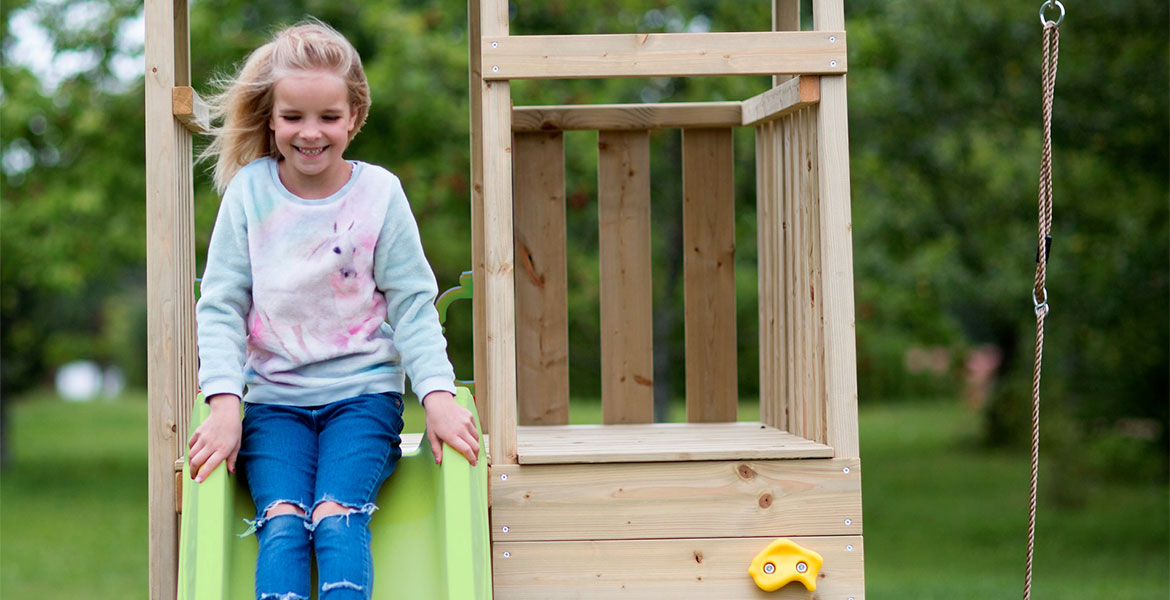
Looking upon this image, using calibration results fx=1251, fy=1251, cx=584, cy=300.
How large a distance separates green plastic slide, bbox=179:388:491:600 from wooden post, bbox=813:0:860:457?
3.11 ft

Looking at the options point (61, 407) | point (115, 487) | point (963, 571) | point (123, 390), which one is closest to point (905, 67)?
point (963, 571)

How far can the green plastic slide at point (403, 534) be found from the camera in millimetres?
2900

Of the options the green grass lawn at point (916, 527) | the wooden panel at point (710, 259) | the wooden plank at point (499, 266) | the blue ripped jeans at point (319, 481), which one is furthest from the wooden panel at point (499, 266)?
the green grass lawn at point (916, 527)

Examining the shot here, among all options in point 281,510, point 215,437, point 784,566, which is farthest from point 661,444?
point 215,437

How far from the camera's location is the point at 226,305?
120 inches

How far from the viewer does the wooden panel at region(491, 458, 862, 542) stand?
10.8 ft

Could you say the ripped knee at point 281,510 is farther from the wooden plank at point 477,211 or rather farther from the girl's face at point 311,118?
the wooden plank at point 477,211

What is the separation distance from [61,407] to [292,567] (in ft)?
76.8

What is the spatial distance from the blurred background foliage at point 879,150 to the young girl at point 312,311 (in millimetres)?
5386

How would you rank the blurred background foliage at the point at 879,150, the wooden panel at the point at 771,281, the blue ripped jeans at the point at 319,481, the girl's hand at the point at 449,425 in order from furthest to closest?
1. the blurred background foliage at the point at 879,150
2. the wooden panel at the point at 771,281
3. the girl's hand at the point at 449,425
4. the blue ripped jeans at the point at 319,481

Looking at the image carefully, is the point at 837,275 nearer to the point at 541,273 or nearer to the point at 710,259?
the point at 710,259

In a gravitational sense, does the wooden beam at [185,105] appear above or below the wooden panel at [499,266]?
above

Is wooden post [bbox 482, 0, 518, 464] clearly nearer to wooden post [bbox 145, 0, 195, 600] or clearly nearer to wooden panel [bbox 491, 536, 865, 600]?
wooden panel [bbox 491, 536, 865, 600]

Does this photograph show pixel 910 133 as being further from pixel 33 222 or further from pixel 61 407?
pixel 61 407
